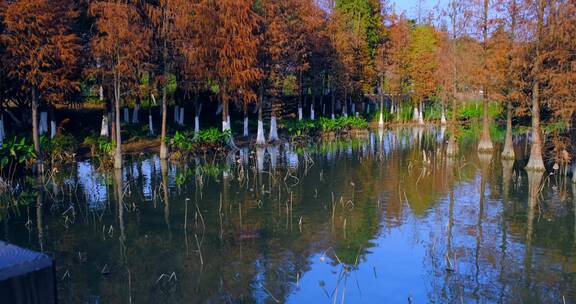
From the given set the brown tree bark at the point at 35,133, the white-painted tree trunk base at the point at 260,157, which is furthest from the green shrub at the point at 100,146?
the white-painted tree trunk base at the point at 260,157

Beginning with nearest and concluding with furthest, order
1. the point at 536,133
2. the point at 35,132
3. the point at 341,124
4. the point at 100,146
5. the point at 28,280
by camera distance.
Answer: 1. the point at 28,280
2. the point at 536,133
3. the point at 35,132
4. the point at 100,146
5. the point at 341,124

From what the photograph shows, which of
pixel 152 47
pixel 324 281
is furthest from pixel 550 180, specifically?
pixel 152 47

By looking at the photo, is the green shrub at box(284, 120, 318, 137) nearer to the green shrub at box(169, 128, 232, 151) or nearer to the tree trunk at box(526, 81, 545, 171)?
the green shrub at box(169, 128, 232, 151)

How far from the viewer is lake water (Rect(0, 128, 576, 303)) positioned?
9578 mm

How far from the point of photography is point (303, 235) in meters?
13.0

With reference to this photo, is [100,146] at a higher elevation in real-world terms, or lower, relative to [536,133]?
lower

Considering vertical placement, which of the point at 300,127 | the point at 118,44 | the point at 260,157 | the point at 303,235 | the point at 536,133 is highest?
the point at 118,44

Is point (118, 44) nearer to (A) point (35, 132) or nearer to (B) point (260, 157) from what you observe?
(A) point (35, 132)

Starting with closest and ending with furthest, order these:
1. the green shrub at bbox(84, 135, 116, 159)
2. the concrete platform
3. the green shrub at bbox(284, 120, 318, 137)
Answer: the concrete platform, the green shrub at bbox(84, 135, 116, 159), the green shrub at bbox(284, 120, 318, 137)

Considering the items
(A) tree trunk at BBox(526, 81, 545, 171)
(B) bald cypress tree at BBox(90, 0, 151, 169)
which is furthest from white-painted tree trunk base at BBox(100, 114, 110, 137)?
(A) tree trunk at BBox(526, 81, 545, 171)

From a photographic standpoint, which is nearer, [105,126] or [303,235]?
[303,235]

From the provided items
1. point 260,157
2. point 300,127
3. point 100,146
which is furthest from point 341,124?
point 100,146

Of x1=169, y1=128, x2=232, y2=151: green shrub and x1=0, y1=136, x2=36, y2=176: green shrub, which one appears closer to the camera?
x1=0, y1=136, x2=36, y2=176: green shrub

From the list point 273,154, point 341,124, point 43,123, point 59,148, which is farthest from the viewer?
point 341,124
